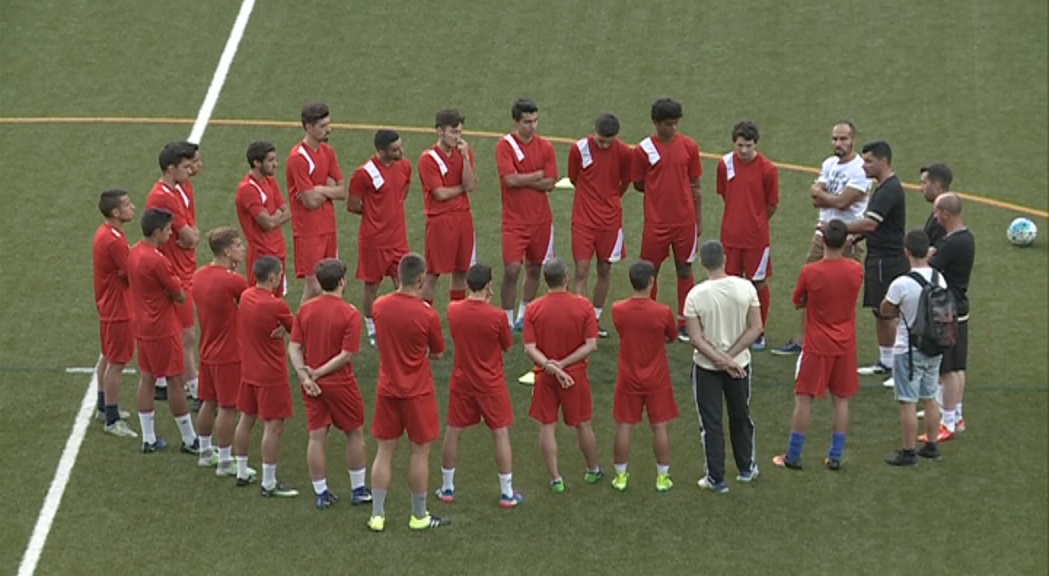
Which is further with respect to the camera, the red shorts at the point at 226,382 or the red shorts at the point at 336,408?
the red shorts at the point at 226,382

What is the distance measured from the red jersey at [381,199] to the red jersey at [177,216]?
1.73 m

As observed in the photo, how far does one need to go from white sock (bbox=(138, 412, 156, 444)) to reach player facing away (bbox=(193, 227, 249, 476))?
0.68 meters

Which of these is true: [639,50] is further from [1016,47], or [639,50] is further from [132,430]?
[132,430]

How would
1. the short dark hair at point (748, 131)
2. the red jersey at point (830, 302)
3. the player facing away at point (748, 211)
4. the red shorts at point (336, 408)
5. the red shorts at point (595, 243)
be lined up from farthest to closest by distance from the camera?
1. the red shorts at point (595, 243)
2. the player facing away at point (748, 211)
3. the short dark hair at point (748, 131)
4. the red jersey at point (830, 302)
5. the red shorts at point (336, 408)

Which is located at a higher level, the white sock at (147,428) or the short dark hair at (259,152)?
the short dark hair at (259,152)

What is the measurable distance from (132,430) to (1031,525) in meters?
7.75

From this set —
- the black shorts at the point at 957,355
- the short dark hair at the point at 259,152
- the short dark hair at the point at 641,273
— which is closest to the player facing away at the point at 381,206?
the short dark hair at the point at 259,152

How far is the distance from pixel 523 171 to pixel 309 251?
86.5 inches

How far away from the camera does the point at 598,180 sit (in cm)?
1766

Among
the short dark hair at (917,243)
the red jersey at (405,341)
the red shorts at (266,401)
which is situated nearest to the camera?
the red jersey at (405,341)

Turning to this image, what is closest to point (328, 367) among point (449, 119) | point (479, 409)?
point (479, 409)

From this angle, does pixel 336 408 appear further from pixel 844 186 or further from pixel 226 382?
pixel 844 186

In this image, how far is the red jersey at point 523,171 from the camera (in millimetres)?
17484

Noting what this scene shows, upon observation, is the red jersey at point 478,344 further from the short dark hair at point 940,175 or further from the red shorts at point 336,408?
the short dark hair at point 940,175
